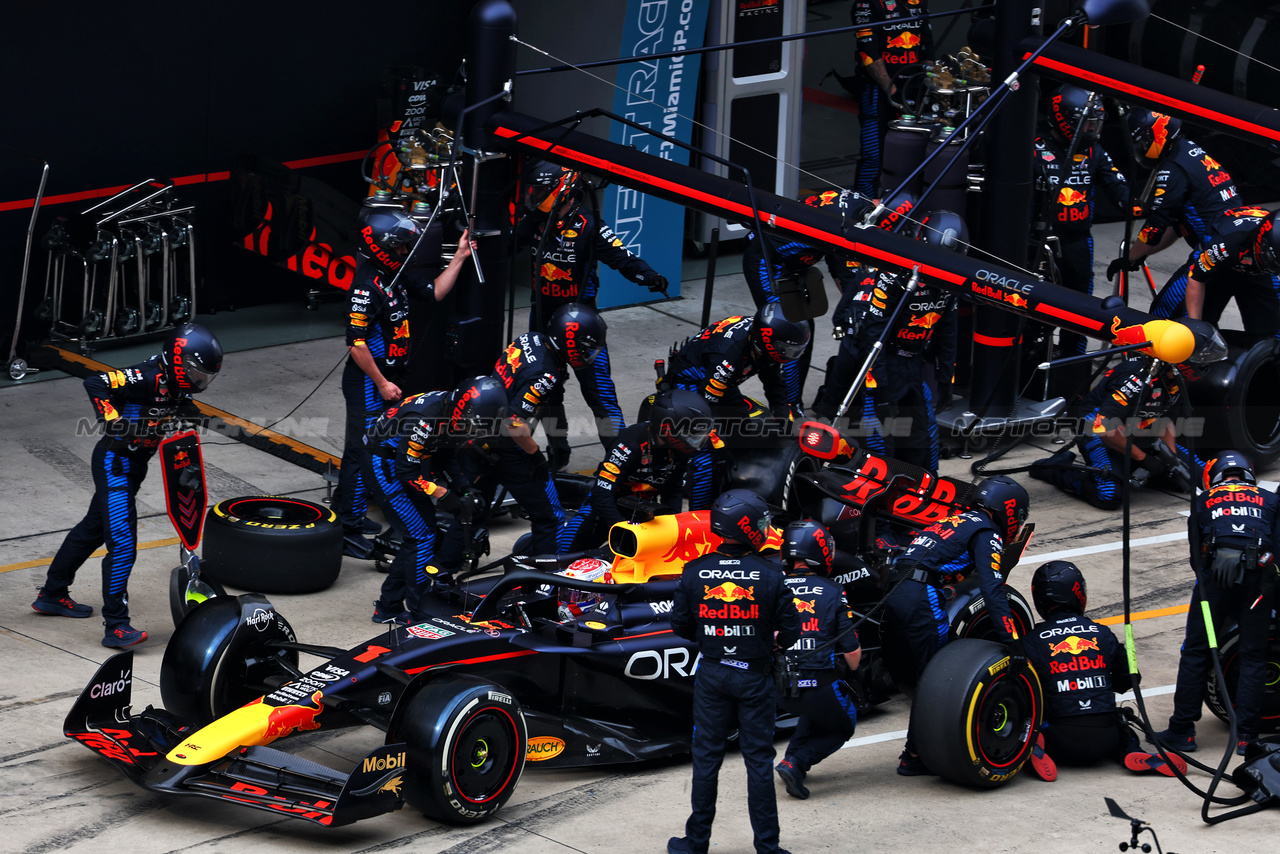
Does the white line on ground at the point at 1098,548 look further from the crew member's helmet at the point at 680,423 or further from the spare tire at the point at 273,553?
the spare tire at the point at 273,553

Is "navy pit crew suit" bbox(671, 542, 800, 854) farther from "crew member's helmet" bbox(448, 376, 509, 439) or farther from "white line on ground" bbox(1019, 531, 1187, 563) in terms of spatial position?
"white line on ground" bbox(1019, 531, 1187, 563)

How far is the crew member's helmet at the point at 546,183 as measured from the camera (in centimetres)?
1243

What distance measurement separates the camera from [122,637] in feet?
31.4

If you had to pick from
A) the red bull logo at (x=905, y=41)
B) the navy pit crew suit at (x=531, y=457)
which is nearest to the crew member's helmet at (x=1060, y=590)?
the navy pit crew suit at (x=531, y=457)

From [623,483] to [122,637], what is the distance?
3025mm

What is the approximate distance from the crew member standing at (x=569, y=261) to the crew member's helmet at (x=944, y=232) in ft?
6.61

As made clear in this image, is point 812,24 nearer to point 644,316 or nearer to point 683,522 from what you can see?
point 644,316

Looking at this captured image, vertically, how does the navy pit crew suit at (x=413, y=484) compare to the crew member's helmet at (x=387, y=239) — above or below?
below

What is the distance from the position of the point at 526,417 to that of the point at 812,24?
11.4 meters

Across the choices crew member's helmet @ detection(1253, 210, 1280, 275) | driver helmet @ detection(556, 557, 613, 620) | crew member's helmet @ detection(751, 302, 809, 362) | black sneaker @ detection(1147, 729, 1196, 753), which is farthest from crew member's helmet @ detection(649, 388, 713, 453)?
crew member's helmet @ detection(1253, 210, 1280, 275)

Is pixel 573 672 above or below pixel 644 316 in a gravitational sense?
below

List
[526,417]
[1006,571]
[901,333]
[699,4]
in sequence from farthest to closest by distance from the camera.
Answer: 1. [699,4]
2. [901,333]
3. [526,417]
4. [1006,571]

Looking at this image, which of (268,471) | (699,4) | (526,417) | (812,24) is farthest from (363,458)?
(812,24)

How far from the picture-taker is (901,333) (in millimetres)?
12086
